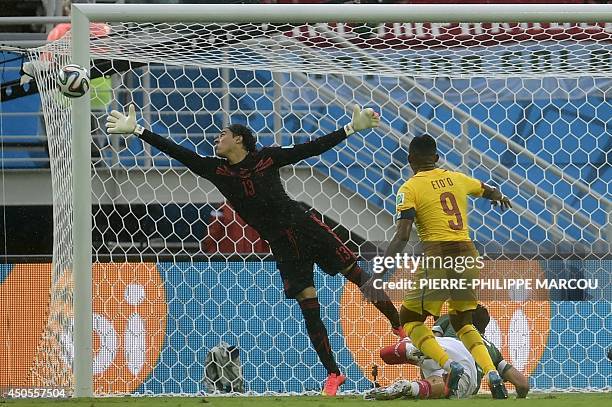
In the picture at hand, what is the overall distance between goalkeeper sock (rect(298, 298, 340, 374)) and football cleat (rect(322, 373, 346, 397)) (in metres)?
0.05

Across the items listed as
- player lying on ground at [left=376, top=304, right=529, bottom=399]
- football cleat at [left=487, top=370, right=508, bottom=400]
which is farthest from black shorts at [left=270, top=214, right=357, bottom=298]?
football cleat at [left=487, top=370, right=508, bottom=400]

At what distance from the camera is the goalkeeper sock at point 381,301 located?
219 inches

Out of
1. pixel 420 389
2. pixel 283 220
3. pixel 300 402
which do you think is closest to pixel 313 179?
pixel 283 220

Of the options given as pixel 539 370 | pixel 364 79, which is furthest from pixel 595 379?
pixel 364 79

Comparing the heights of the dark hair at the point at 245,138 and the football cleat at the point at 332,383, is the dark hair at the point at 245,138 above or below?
above

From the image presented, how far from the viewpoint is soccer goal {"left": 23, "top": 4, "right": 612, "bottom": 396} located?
5246mm

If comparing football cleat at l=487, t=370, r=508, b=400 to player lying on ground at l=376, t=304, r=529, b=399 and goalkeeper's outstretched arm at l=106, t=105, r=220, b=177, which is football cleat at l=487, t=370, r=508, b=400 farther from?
goalkeeper's outstretched arm at l=106, t=105, r=220, b=177

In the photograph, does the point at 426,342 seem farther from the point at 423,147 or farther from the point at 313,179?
the point at 313,179

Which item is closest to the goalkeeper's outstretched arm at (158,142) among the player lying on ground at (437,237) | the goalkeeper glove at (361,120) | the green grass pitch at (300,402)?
the goalkeeper glove at (361,120)

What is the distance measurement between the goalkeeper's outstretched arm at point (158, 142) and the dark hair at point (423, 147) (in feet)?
3.02

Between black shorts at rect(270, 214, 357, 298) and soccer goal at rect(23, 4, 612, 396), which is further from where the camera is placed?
black shorts at rect(270, 214, 357, 298)

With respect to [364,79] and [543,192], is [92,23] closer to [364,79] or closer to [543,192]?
[364,79]

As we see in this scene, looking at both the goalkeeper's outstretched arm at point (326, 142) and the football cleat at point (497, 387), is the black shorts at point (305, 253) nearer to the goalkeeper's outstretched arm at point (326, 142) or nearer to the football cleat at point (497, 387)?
the goalkeeper's outstretched arm at point (326, 142)

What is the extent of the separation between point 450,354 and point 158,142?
159 cm
